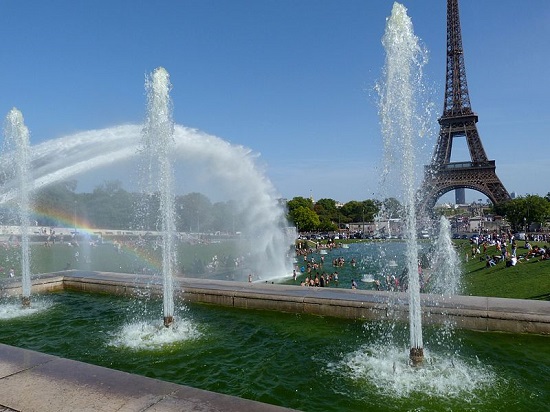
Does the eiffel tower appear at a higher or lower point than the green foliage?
higher

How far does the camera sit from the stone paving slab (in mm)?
5340

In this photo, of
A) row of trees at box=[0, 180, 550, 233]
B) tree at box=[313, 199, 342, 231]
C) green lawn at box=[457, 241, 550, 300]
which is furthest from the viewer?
tree at box=[313, 199, 342, 231]

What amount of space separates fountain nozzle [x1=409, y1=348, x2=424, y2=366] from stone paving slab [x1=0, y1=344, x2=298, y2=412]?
4201 millimetres

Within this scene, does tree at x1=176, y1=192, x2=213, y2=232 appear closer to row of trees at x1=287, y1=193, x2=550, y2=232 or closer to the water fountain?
row of trees at x1=287, y1=193, x2=550, y2=232

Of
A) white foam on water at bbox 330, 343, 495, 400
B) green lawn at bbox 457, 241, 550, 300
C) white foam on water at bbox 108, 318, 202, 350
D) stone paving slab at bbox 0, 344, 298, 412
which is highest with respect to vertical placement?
stone paving slab at bbox 0, 344, 298, 412

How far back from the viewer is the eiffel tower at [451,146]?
85375 mm

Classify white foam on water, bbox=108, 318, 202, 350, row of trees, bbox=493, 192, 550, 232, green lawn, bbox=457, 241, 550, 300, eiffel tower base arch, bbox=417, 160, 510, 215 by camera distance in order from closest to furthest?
white foam on water, bbox=108, 318, 202, 350
green lawn, bbox=457, 241, 550, 300
row of trees, bbox=493, 192, 550, 232
eiffel tower base arch, bbox=417, 160, 510, 215

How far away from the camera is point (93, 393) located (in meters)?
5.82

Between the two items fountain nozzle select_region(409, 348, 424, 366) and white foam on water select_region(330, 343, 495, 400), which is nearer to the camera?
white foam on water select_region(330, 343, 495, 400)

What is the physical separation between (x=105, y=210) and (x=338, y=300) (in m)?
96.5

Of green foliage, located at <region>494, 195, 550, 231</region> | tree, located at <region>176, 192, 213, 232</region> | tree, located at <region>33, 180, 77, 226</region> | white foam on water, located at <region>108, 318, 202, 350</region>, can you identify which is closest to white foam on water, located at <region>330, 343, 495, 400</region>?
white foam on water, located at <region>108, 318, 202, 350</region>

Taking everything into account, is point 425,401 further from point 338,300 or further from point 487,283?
point 487,283

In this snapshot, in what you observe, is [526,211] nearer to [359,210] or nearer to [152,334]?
[359,210]

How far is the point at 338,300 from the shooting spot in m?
11.9
